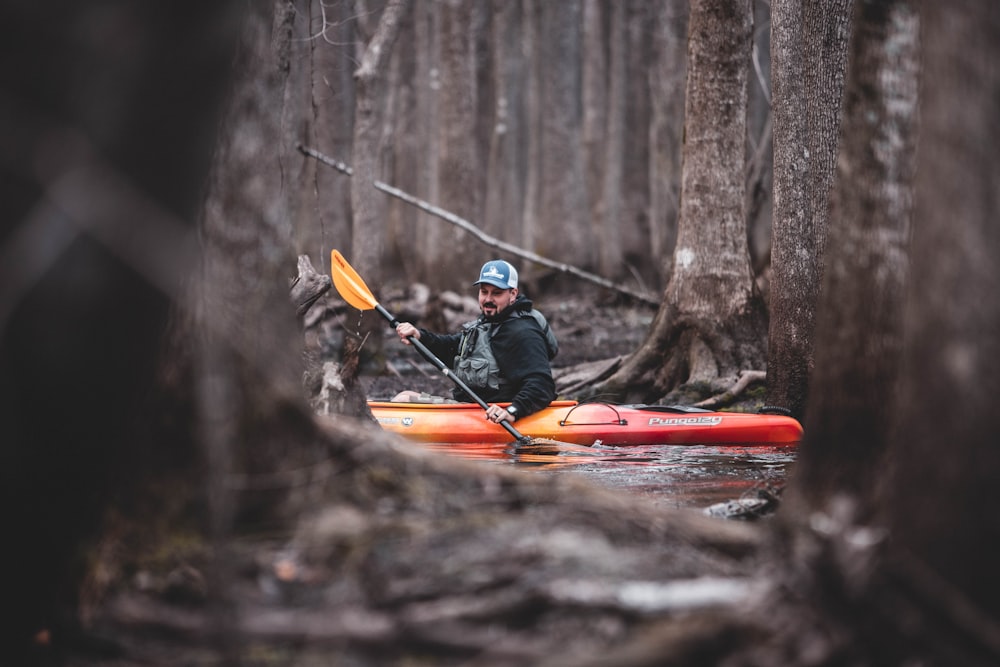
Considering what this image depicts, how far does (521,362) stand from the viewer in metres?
7.98

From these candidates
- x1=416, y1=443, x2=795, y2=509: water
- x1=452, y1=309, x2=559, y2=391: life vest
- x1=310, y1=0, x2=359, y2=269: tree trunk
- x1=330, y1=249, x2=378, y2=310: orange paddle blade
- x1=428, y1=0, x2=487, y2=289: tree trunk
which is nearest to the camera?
x1=416, y1=443, x2=795, y2=509: water

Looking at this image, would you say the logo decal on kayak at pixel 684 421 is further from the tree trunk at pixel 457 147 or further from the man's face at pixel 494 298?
the tree trunk at pixel 457 147

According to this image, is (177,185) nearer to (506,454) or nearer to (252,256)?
(252,256)

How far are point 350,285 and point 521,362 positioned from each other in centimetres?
156

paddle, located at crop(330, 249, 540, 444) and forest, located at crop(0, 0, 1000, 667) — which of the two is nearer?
forest, located at crop(0, 0, 1000, 667)

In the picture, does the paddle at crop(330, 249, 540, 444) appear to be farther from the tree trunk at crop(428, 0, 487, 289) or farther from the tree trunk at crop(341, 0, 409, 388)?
the tree trunk at crop(428, 0, 487, 289)

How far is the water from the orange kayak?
0.08 m

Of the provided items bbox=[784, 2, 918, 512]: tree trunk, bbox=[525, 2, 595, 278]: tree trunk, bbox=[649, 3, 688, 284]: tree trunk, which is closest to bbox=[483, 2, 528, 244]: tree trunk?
bbox=[525, 2, 595, 278]: tree trunk

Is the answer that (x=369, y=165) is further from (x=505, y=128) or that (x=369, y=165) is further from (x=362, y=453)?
(x=505, y=128)

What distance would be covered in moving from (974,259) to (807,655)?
1.02 meters

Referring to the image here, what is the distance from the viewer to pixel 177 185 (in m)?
2.52

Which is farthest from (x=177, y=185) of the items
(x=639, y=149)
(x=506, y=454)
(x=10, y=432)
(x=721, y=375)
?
(x=639, y=149)

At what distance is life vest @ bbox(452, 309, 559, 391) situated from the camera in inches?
322

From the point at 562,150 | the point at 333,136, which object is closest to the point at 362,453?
the point at 333,136
